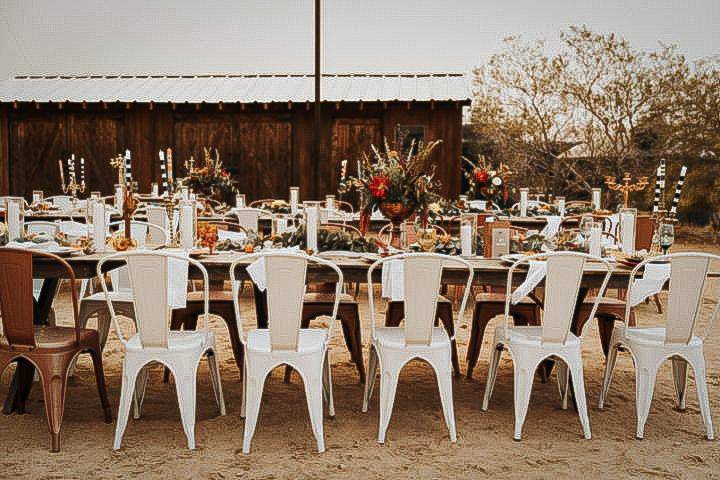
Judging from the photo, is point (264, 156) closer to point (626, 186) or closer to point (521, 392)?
point (626, 186)

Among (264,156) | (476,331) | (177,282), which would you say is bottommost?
(476,331)

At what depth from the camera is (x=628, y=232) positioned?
4445 mm

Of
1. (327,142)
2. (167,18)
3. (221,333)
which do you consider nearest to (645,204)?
(327,142)

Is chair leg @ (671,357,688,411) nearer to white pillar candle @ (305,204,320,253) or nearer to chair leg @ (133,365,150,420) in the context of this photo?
white pillar candle @ (305,204,320,253)

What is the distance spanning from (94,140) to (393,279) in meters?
10.6

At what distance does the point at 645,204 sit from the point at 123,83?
10666 mm

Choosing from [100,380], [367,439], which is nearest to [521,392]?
[367,439]

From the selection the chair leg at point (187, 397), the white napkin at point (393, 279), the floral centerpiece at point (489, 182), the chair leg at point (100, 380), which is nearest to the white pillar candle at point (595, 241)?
the white napkin at point (393, 279)

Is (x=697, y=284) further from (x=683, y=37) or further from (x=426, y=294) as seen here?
(x=683, y=37)

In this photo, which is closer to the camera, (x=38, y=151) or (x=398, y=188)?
(x=398, y=188)

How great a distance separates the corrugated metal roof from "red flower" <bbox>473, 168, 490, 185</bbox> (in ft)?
13.6

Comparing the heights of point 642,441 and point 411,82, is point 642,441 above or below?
below

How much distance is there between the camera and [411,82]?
44.4 feet

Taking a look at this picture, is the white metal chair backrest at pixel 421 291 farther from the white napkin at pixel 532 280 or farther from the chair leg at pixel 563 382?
the chair leg at pixel 563 382
